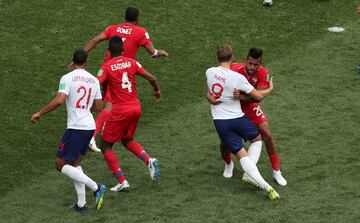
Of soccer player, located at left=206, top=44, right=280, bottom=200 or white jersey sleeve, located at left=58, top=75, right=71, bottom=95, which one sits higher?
white jersey sleeve, located at left=58, top=75, right=71, bottom=95

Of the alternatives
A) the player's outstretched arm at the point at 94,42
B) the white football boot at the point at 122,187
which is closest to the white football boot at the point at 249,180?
the white football boot at the point at 122,187

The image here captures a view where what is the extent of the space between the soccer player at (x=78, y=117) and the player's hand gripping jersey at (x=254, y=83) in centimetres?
218

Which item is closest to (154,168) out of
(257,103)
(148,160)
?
(148,160)

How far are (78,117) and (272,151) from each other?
3.00 meters

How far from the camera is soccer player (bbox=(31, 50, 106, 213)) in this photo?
10.6 m

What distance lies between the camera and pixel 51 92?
1525cm

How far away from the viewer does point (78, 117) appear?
423 inches

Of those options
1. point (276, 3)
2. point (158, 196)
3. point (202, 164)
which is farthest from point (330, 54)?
point (158, 196)

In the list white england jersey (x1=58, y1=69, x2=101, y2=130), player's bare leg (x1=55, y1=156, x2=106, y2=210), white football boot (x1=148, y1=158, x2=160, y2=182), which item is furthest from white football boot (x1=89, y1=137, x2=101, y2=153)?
white england jersey (x1=58, y1=69, x2=101, y2=130)

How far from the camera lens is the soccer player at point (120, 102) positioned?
11.4 metres

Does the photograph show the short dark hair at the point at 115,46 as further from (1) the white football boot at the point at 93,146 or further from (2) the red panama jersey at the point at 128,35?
(1) the white football boot at the point at 93,146

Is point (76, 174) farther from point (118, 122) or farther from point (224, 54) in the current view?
point (224, 54)

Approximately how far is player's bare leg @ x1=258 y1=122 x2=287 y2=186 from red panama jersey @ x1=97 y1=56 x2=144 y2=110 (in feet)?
6.37

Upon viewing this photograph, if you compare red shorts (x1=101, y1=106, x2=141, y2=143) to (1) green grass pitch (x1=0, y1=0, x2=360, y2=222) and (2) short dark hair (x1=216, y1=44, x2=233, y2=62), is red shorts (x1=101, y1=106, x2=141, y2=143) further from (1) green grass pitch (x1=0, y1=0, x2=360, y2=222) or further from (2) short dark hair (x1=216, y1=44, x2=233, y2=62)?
(2) short dark hair (x1=216, y1=44, x2=233, y2=62)
